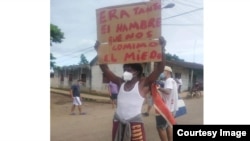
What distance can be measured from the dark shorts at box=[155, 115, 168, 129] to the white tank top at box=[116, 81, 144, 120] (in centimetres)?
16

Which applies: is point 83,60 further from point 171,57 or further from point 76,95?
point 171,57

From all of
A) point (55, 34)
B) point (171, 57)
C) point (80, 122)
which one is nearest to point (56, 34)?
point (55, 34)

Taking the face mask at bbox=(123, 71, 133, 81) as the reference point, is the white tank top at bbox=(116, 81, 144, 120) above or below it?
below

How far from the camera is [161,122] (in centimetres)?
305

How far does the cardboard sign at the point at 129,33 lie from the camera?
302 cm

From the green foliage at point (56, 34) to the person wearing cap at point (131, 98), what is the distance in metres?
0.51

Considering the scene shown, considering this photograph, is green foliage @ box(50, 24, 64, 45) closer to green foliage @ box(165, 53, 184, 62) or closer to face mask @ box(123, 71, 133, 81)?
face mask @ box(123, 71, 133, 81)

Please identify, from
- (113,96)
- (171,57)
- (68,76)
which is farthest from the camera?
(68,76)

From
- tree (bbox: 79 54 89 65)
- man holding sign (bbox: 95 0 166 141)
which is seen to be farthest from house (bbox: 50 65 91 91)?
man holding sign (bbox: 95 0 166 141)

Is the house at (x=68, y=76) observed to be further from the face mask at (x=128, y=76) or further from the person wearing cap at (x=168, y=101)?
the person wearing cap at (x=168, y=101)

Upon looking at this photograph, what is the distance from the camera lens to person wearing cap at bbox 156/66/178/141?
3.04m

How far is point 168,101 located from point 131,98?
0.30 m

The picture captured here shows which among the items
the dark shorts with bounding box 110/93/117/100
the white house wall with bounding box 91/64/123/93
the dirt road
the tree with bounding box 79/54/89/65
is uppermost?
the tree with bounding box 79/54/89/65
